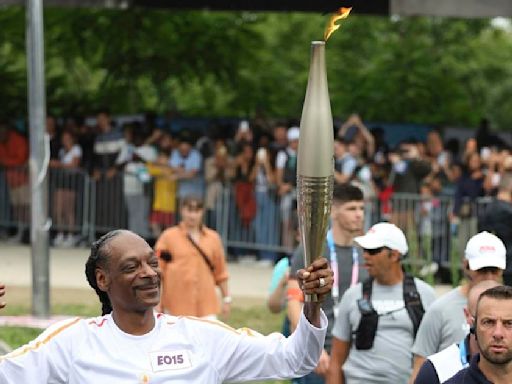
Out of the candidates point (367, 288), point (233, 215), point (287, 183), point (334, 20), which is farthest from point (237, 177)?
point (334, 20)

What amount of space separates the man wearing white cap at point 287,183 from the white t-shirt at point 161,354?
514 inches

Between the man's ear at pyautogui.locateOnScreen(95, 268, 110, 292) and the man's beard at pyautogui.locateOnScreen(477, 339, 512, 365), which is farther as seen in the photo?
the man's beard at pyautogui.locateOnScreen(477, 339, 512, 365)

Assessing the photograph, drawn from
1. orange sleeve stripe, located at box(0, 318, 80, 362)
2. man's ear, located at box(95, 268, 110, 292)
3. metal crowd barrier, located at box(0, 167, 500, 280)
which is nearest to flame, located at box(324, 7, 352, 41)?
man's ear, located at box(95, 268, 110, 292)

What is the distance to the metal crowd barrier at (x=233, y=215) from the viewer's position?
57.7 ft

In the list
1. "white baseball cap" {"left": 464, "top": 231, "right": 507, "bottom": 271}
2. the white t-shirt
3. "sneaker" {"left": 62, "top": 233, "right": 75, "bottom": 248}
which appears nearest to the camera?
the white t-shirt

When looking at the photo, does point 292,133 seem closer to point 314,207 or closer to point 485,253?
point 485,253

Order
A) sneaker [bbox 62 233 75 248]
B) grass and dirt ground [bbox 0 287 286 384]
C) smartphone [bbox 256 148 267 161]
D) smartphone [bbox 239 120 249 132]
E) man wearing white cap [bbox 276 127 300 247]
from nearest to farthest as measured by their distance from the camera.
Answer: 1. grass and dirt ground [bbox 0 287 286 384]
2. man wearing white cap [bbox 276 127 300 247]
3. smartphone [bbox 256 148 267 161]
4. smartphone [bbox 239 120 249 132]
5. sneaker [bbox 62 233 75 248]

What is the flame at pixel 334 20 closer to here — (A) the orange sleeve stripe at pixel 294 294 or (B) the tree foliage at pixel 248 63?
(A) the orange sleeve stripe at pixel 294 294

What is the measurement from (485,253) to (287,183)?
10868mm

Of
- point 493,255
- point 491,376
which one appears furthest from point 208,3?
point 491,376

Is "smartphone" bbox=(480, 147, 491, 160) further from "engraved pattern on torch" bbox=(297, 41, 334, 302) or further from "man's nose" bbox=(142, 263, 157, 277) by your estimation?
"engraved pattern on torch" bbox=(297, 41, 334, 302)

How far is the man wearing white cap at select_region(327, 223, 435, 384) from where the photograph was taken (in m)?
8.34

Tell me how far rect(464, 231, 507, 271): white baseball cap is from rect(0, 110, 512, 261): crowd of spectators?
366 inches

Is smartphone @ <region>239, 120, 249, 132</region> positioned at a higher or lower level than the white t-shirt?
higher
